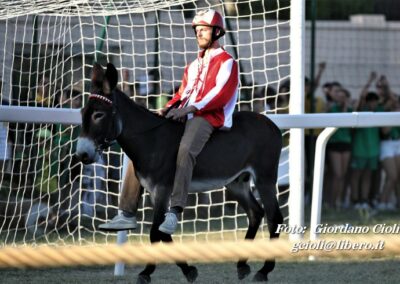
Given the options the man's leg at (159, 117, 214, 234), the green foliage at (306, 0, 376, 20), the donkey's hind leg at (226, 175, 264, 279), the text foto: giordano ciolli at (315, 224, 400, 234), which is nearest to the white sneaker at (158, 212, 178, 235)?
the man's leg at (159, 117, 214, 234)

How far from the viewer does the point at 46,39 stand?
11766 mm

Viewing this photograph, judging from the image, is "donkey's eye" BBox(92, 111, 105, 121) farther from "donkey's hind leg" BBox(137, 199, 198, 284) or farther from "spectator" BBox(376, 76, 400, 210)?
"spectator" BBox(376, 76, 400, 210)

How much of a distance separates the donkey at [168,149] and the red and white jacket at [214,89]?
195 millimetres

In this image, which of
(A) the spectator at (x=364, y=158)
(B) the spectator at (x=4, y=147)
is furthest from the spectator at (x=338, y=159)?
(B) the spectator at (x=4, y=147)

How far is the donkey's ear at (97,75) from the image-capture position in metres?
8.23

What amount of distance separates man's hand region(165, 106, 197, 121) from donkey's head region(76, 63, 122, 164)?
0.49 metres

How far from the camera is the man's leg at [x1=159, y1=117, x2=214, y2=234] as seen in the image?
27.3 ft

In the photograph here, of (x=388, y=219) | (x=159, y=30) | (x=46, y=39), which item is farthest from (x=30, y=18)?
(x=388, y=219)

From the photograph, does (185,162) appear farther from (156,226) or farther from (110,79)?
(110,79)

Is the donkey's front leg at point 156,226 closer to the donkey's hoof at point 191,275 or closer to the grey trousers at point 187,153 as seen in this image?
the grey trousers at point 187,153

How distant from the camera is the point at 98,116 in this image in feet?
26.9

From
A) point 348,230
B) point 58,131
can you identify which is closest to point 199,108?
point 348,230

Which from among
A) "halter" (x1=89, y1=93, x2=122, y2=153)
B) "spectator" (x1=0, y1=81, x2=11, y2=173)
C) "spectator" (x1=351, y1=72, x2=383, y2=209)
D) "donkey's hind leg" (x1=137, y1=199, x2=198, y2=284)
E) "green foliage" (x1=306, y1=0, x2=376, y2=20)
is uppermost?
"green foliage" (x1=306, y1=0, x2=376, y2=20)

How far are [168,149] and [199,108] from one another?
1.27 feet
